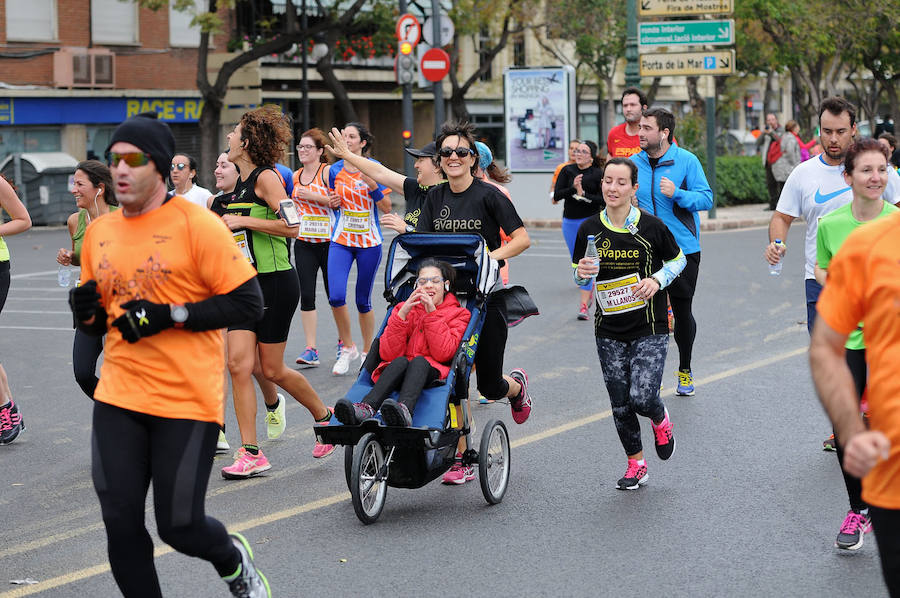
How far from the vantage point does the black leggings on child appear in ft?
21.4

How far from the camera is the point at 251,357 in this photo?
743 cm

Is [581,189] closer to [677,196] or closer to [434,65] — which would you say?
[677,196]

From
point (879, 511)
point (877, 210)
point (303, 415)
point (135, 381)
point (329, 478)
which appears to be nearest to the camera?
point (879, 511)

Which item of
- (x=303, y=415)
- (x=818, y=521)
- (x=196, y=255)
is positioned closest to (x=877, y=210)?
(x=818, y=521)

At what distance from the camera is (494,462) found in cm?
695

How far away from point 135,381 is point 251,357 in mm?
2954

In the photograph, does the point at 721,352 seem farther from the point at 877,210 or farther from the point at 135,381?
the point at 135,381

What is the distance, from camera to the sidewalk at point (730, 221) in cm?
2556

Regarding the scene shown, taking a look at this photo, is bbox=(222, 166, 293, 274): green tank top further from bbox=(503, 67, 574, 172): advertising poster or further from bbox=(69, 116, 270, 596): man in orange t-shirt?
bbox=(503, 67, 574, 172): advertising poster

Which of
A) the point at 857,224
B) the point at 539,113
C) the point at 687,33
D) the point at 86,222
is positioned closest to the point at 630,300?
the point at 857,224

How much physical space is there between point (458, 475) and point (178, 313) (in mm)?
3153

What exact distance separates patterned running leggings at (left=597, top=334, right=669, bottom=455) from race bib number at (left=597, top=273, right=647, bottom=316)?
0.17 m

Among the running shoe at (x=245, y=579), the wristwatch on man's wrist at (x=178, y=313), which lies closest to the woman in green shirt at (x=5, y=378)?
the running shoe at (x=245, y=579)

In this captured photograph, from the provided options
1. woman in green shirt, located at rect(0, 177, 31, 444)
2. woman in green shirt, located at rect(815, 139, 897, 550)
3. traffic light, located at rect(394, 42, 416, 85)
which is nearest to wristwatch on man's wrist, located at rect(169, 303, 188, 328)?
woman in green shirt, located at rect(815, 139, 897, 550)
